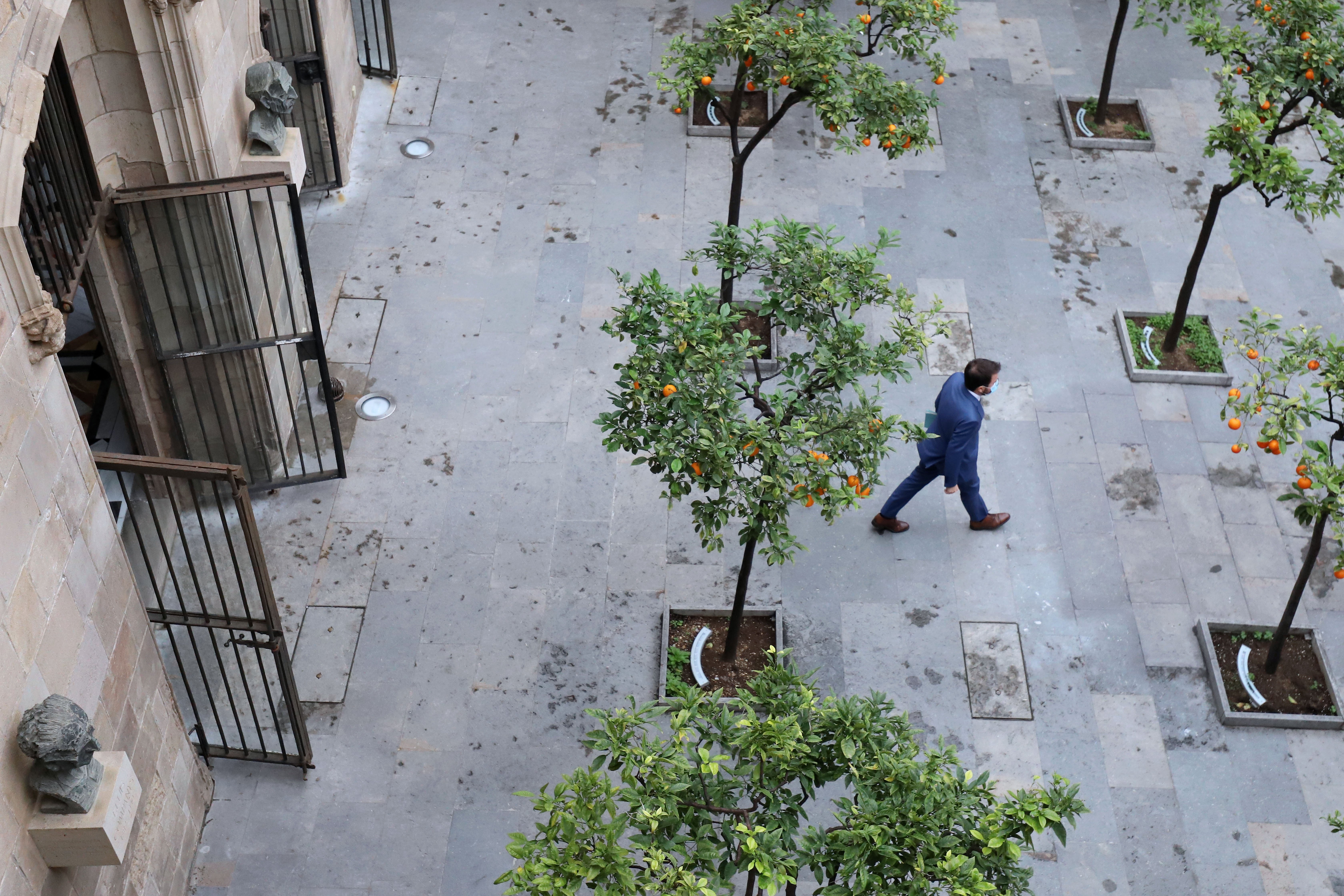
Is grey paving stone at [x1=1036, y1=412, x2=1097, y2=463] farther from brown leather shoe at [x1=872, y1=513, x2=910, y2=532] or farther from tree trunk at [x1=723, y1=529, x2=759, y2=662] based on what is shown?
tree trunk at [x1=723, y1=529, x2=759, y2=662]

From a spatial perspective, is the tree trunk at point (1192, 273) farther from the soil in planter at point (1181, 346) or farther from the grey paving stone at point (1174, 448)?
the grey paving stone at point (1174, 448)

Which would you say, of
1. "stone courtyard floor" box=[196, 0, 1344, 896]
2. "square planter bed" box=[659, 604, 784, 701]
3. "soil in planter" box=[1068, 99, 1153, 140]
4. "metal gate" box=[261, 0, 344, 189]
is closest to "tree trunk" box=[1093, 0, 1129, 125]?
"soil in planter" box=[1068, 99, 1153, 140]

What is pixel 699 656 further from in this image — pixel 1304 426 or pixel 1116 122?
pixel 1116 122

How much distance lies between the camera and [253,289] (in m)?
8.48

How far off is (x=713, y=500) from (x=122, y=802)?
311 centimetres

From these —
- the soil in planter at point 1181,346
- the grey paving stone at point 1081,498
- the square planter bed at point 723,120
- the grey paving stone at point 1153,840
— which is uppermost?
the square planter bed at point 723,120

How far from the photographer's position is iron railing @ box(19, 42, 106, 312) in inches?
241

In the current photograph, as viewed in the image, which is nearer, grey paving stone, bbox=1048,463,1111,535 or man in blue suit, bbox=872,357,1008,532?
man in blue suit, bbox=872,357,1008,532

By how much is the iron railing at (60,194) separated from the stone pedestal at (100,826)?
2.26 meters

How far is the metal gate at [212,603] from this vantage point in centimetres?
614

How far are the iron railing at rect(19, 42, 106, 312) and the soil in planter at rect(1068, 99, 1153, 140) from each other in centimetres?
889

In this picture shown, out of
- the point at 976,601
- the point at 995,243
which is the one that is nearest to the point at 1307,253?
the point at 995,243

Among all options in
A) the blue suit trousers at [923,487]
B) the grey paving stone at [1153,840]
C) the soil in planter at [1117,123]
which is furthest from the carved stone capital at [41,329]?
the soil in planter at [1117,123]

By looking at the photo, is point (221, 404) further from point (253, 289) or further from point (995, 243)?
point (995, 243)
